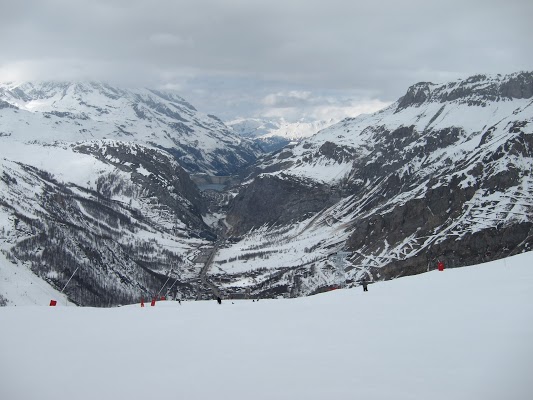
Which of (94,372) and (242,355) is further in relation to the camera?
(242,355)

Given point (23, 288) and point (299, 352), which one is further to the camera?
point (23, 288)

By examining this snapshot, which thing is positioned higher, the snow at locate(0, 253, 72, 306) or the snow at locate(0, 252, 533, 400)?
the snow at locate(0, 253, 72, 306)

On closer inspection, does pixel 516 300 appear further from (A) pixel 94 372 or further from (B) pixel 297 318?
(A) pixel 94 372

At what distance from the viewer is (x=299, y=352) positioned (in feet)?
65.1

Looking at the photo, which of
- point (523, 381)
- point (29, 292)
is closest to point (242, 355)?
point (523, 381)

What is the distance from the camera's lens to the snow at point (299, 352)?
15.8 metres

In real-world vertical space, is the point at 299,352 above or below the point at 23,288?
below

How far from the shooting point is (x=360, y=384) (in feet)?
52.2

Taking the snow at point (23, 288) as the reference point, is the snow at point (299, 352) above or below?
below

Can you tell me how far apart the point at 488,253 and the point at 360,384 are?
20131 cm

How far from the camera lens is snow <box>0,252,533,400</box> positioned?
15797 mm

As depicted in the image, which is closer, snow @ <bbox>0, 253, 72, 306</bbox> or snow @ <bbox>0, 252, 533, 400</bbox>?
snow @ <bbox>0, 252, 533, 400</bbox>

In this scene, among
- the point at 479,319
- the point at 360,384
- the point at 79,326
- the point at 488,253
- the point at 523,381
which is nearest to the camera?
the point at 523,381

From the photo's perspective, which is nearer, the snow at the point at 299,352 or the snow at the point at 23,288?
the snow at the point at 299,352
